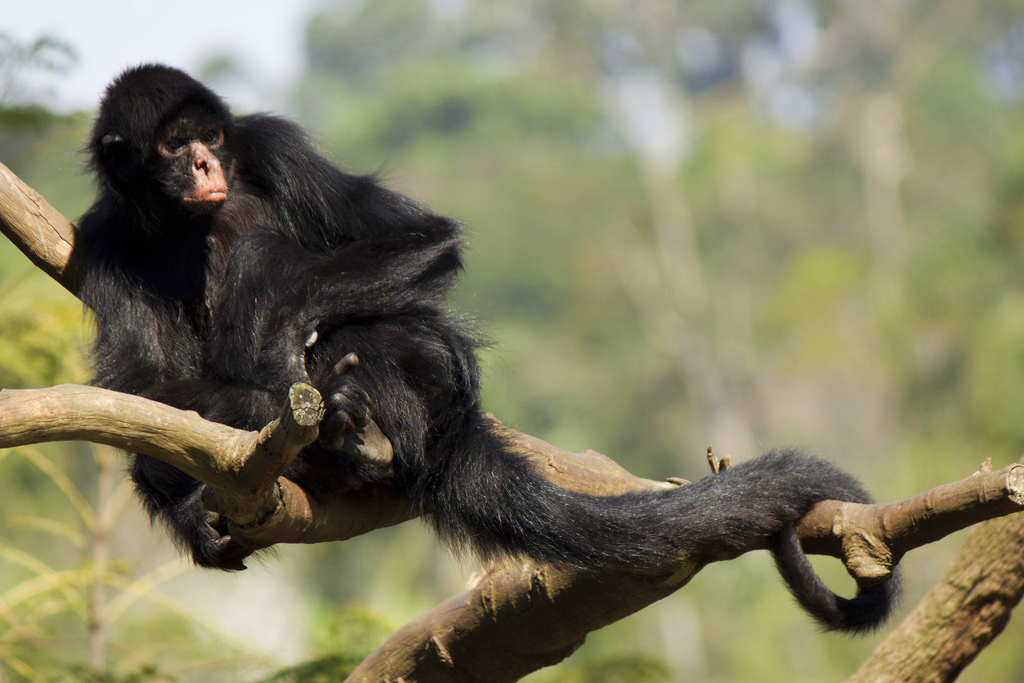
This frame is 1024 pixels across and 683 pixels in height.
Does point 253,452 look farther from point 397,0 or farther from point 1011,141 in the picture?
point 397,0

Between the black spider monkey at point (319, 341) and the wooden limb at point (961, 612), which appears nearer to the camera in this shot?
the black spider monkey at point (319, 341)

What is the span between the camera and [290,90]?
85.0 meters

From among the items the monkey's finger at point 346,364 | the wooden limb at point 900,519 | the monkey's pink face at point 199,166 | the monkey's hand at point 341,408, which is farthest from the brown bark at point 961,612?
the monkey's pink face at point 199,166

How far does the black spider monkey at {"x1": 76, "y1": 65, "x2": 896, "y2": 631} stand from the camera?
3729 millimetres

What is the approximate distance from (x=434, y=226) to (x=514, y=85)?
62205 millimetres

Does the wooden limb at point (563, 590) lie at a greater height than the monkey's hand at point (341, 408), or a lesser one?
lesser

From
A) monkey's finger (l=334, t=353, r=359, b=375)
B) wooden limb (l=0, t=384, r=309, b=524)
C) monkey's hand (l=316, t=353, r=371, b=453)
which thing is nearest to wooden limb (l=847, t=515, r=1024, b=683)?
monkey's hand (l=316, t=353, r=371, b=453)

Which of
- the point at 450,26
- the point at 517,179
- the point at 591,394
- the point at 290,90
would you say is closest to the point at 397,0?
the point at 450,26

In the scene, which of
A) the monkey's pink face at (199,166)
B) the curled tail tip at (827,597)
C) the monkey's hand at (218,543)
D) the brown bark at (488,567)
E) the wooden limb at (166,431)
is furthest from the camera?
the monkey's pink face at (199,166)

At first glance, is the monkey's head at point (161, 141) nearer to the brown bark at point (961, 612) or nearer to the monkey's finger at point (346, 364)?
the monkey's finger at point (346, 364)

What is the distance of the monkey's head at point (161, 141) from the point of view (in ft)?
14.3

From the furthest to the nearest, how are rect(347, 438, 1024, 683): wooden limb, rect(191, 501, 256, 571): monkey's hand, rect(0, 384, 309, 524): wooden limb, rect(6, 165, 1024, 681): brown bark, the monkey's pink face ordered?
1. the monkey's pink face
2. rect(191, 501, 256, 571): monkey's hand
3. rect(347, 438, 1024, 683): wooden limb
4. rect(6, 165, 1024, 681): brown bark
5. rect(0, 384, 309, 524): wooden limb

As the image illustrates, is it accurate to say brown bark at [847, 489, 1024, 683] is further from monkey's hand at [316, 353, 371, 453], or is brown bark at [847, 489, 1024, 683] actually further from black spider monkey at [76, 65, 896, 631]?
monkey's hand at [316, 353, 371, 453]

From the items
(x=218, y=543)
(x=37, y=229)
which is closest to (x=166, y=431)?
(x=218, y=543)
